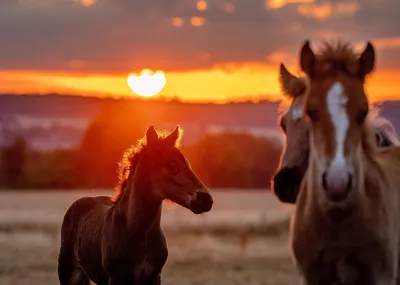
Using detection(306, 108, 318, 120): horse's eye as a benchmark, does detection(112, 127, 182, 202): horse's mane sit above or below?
below

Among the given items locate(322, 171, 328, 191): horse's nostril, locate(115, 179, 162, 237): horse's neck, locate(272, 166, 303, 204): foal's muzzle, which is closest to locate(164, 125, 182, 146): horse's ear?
locate(115, 179, 162, 237): horse's neck

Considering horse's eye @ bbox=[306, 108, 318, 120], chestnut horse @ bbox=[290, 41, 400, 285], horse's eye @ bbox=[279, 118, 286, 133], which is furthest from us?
horse's eye @ bbox=[279, 118, 286, 133]

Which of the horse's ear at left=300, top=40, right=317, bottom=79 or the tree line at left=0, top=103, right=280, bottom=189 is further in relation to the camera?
the tree line at left=0, top=103, right=280, bottom=189

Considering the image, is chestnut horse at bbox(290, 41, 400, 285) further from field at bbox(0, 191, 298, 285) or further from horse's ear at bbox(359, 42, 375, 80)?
field at bbox(0, 191, 298, 285)

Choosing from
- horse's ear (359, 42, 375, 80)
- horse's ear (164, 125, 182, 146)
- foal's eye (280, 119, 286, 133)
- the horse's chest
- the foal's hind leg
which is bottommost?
the foal's hind leg

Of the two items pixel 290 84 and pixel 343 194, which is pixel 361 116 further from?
pixel 290 84

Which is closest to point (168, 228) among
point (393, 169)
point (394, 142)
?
point (394, 142)

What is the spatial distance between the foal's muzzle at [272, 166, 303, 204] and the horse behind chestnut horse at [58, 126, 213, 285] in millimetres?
898

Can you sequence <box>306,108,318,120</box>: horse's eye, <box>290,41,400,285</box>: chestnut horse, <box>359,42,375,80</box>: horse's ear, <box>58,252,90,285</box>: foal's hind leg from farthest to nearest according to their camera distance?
<box>58,252,90,285</box>: foal's hind leg → <box>359,42,375,80</box>: horse's ear → <box>306,108,318,120</box>: horse's eye → <box>290,41,400,285</box>: chestnut horse

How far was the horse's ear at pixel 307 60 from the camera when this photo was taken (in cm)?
513

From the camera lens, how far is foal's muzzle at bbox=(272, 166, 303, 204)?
579 centimetres

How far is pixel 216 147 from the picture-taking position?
906 inches

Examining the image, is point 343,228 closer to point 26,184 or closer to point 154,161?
point 154,161

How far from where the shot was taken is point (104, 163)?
2223 cm
